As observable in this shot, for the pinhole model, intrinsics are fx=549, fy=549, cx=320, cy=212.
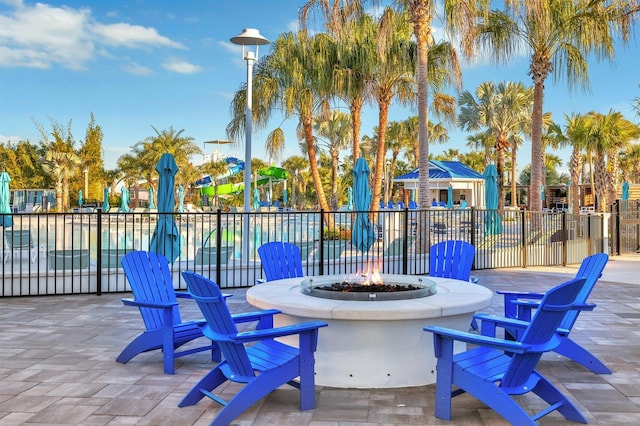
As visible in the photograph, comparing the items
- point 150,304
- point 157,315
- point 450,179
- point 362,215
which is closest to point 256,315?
point 150,304

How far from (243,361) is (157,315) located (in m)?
1.74

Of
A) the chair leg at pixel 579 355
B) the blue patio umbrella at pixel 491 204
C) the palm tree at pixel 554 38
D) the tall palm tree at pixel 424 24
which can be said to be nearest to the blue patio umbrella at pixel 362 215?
the tall palm tree at pixel 424 24

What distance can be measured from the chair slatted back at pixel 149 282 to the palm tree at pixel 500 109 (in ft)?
93.9

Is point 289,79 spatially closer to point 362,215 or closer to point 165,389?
point 362,215

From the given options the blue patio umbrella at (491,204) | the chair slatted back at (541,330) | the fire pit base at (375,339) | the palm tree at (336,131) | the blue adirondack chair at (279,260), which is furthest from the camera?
the palm tree at (336,131)

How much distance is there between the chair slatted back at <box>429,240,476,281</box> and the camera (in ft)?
22.5

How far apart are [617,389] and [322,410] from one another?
7.83ft

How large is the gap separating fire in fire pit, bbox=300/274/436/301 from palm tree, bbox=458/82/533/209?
2765 centimetres

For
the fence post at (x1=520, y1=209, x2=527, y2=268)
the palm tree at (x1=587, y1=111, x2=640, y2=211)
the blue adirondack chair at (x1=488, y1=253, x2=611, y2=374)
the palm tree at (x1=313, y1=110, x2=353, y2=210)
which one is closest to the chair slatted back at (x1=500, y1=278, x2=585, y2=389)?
the blue adirondack chair at (x1=488, y1=253, x2=611, y2=374)

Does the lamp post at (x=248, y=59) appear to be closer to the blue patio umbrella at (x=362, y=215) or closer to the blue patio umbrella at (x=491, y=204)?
the blue patio umbrella at (x=362, y=215)

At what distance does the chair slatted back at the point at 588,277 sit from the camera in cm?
461

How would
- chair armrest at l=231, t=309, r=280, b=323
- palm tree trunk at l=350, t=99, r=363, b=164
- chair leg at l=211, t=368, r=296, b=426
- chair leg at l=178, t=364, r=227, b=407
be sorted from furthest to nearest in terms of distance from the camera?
1. palm tree trunk at l=350, t=99, r=363, b=164
2. chair armrest at l=231, t=309, r=280, b=323
3. chair leg at l=178, t=364, r=227, b=407
4. chair leg at l=211, t=368, r=296, b=426

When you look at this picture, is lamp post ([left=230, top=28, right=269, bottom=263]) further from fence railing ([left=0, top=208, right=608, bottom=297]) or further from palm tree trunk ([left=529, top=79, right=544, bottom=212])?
palm tree trunk ([left=529, top=79, right=544, bottom=212])

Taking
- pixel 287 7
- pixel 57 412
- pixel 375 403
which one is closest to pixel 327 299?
pixel 375 403
